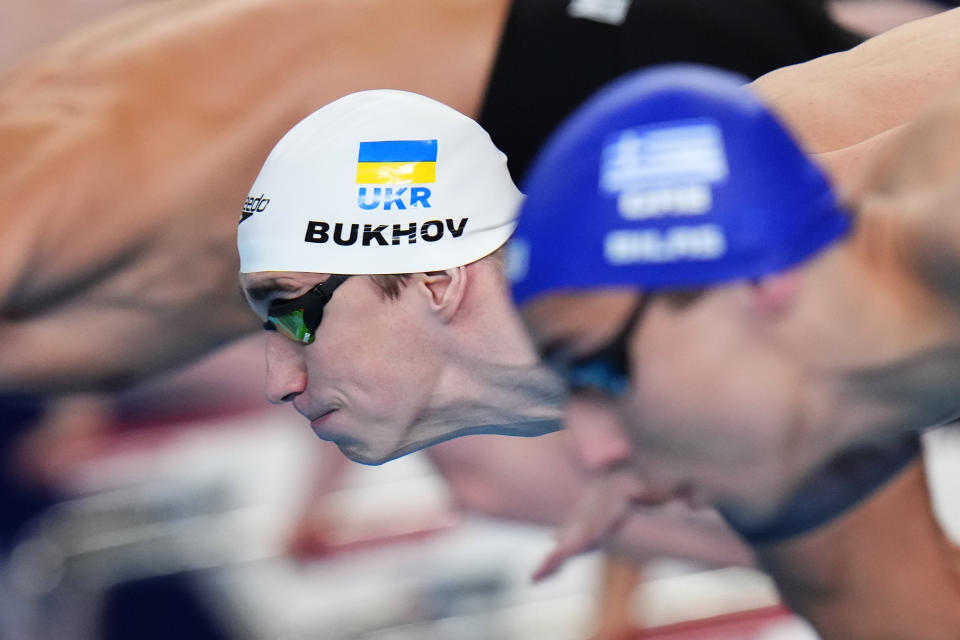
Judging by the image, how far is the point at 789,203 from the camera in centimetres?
106

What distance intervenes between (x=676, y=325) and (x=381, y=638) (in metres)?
2.76

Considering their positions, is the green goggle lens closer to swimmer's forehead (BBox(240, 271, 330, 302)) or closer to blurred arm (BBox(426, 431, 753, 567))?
swimmer's forehead (BBox(240, 271, 330, 302))

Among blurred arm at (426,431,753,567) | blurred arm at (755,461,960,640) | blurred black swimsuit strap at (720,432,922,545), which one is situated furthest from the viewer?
blurred arm at (426,431,753,567)

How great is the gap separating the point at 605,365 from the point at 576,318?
50 millimetres

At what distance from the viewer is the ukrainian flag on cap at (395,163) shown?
5.91 ft

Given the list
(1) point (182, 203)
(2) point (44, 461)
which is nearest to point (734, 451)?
(1) point (182, 203)

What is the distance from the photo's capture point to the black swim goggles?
1817 mm

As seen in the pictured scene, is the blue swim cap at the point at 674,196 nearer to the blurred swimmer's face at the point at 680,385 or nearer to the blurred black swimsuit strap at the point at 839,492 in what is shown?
the blurred swimmer's face at the point at 680,385

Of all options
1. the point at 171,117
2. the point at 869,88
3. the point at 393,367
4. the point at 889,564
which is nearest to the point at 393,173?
the point at 393,367

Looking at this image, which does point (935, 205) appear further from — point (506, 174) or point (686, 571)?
point (686, 571)

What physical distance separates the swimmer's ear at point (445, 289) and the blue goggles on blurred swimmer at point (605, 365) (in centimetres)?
66

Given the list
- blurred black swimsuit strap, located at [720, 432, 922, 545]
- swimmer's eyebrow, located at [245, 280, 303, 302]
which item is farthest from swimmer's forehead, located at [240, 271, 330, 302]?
blurred black swimsuit strap, located at [720, 432, 922, 545]

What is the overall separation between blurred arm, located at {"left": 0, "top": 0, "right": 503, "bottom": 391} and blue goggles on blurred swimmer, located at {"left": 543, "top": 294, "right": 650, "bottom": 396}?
1.15 meters

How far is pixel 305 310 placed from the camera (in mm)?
1820
